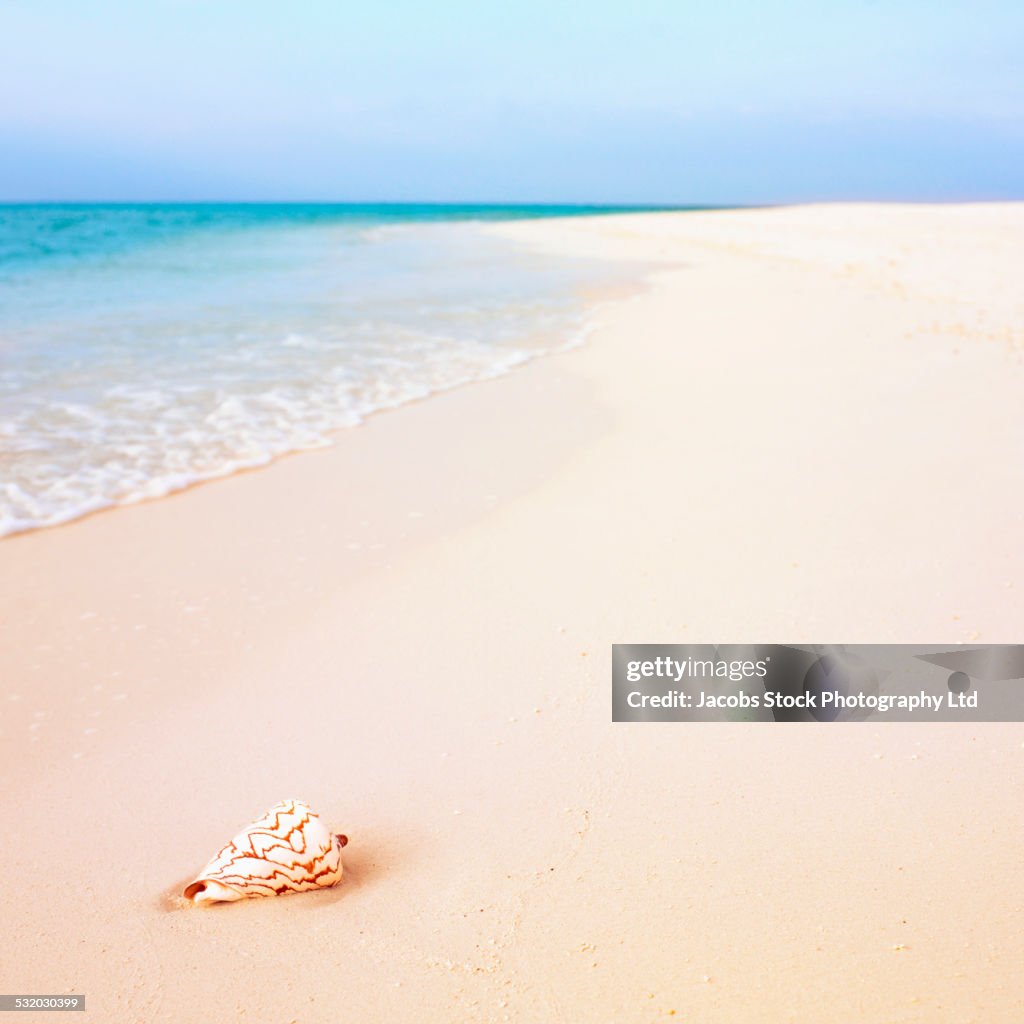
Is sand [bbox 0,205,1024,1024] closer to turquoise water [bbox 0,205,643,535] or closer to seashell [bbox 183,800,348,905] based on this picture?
seashell [bbox 183,800,348,905]

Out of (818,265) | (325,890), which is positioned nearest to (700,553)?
(325,890)

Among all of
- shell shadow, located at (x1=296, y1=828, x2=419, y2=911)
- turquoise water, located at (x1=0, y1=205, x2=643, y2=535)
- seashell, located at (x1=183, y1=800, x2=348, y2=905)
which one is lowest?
shell shadow, located at (x1=296, y1=828, x2=419, y2=911)

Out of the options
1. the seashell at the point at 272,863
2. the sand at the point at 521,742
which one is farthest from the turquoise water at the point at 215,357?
the seashell at the point at 272,863

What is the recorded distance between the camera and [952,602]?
3.20 metres

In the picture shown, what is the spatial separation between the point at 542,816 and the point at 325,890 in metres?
0.56

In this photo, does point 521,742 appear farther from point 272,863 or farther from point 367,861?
point 272,863

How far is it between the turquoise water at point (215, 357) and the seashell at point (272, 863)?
2895mm

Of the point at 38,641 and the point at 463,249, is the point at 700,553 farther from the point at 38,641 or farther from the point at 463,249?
the point at 463,249

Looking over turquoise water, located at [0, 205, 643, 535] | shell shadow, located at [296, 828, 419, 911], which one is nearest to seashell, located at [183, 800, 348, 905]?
shell shadow, located at [296, 828, 419, 911]

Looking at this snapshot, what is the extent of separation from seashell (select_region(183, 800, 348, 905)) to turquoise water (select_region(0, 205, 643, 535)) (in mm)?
2895

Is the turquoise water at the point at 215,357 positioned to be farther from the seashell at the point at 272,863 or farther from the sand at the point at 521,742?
the seashell at the point at 272,863

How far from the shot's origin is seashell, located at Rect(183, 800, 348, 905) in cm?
201

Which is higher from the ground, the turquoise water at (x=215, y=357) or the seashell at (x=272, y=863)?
the turquoise water at (x=215, y=357)

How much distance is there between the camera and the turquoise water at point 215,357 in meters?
5.30
